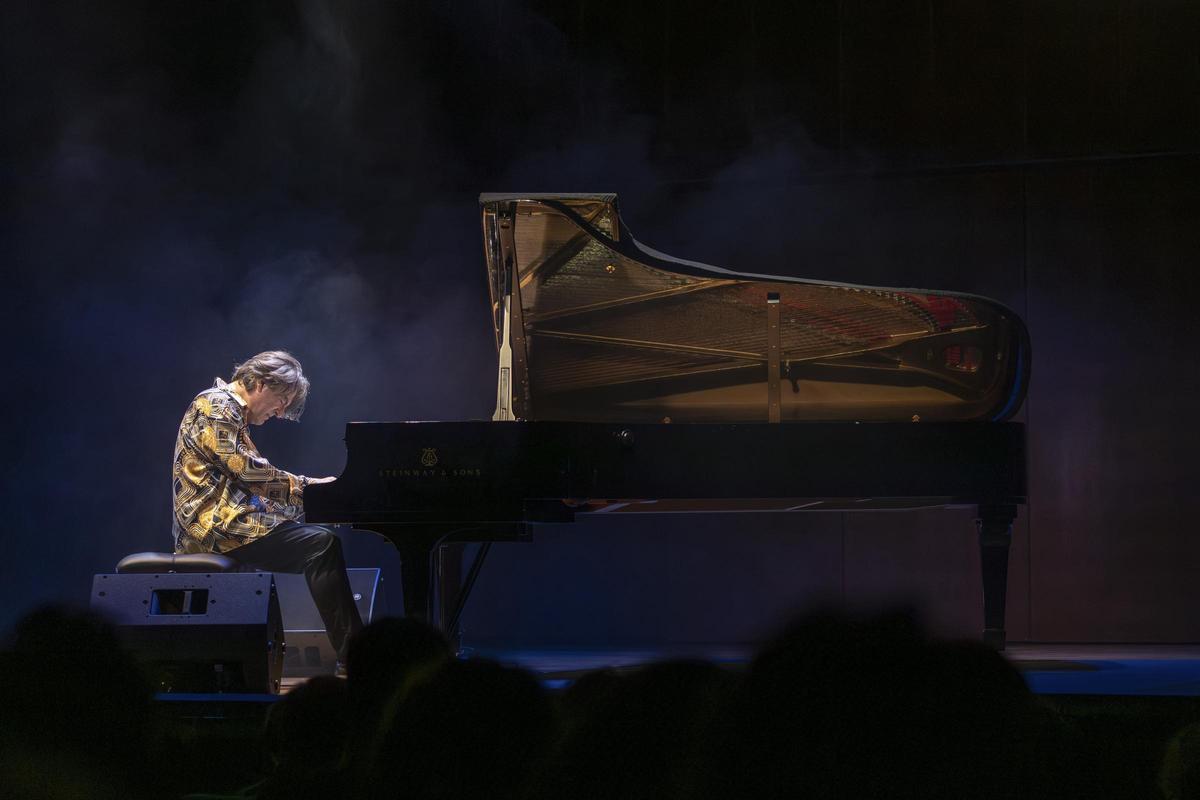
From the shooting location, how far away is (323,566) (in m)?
4.11

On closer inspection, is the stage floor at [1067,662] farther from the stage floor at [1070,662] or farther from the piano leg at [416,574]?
the piano leg at [416,574]

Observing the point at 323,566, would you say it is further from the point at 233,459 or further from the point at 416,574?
the point at 416,574

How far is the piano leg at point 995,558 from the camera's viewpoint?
3.88 m

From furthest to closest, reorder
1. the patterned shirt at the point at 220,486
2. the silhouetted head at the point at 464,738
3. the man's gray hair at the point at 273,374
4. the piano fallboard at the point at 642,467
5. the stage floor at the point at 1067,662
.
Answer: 1. the man's gray hair at the point at 273,374
2. the patterned shirt at the point at 220,486
3. the piano fallboard at the point at 642,467
4. the stage floor at the point at 1067,662
5. the silhouetted head at the point at 464,738

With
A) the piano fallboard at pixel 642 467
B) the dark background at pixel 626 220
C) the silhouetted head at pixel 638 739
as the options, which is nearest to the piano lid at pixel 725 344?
the piano fallboard at pixel 642 467

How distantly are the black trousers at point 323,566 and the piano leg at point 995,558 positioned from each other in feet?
7.00

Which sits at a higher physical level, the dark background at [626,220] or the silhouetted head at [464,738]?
the dark background at [626,220]

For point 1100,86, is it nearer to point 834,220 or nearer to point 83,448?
point 834,220

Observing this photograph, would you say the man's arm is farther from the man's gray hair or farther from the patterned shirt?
the man's gray hair

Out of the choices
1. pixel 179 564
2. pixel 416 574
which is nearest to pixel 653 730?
pixel 416 574

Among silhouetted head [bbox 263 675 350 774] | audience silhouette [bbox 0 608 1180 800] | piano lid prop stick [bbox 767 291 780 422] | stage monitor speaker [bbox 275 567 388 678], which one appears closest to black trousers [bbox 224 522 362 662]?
stage monitor speaker [bbox 275 567 388 678]

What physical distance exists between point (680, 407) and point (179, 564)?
176cm

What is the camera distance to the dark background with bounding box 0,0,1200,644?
5797 millimetres

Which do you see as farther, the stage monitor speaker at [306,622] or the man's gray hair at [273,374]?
the stage monitor speaker at [306,622]
